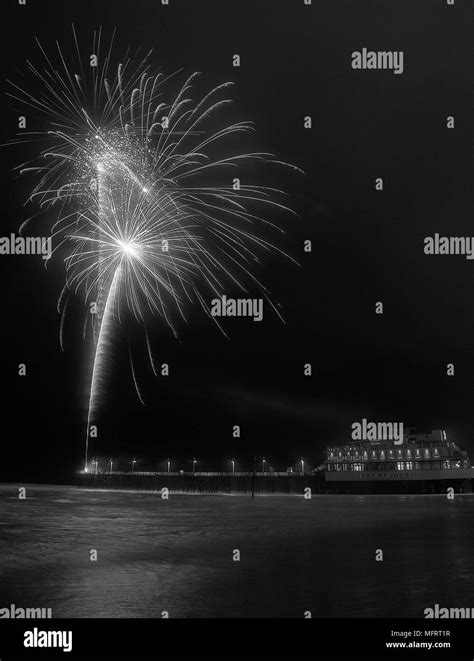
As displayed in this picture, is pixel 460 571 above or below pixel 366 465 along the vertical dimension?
above

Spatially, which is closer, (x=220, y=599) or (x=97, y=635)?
(x=97, y=635)

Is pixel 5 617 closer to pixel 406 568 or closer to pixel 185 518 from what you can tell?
pixel 406 568

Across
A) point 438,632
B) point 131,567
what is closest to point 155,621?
point 438,632

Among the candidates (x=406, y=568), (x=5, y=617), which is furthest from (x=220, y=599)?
(x=406, y=568)

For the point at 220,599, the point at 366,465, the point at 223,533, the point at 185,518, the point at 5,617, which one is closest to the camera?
the point at 5,617

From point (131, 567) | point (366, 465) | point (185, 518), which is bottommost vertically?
point (366, 465)

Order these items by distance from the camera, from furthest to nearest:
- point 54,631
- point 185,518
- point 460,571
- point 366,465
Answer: point 366,465 < point 185,518 < point 460,571 < point 54,631
